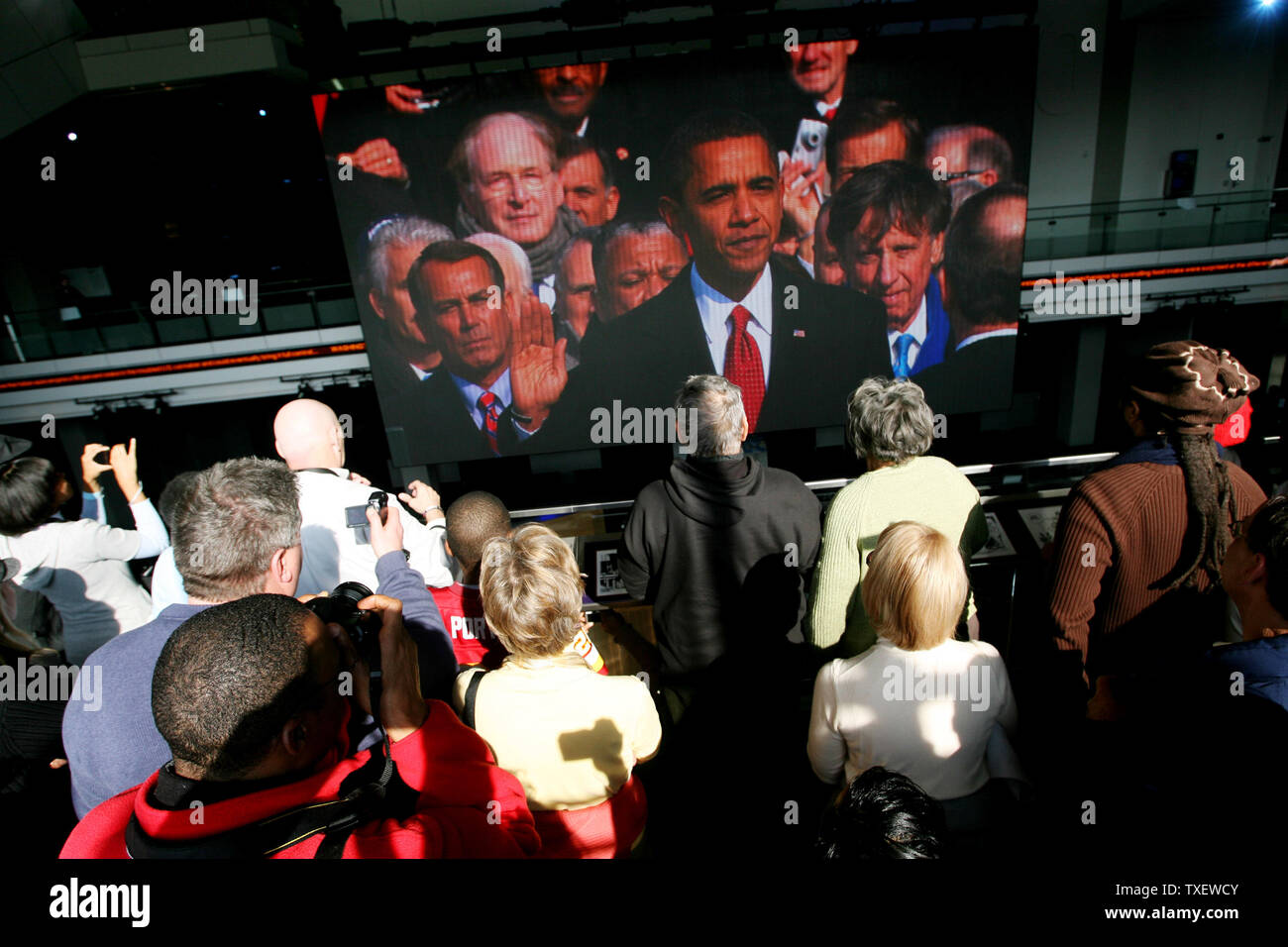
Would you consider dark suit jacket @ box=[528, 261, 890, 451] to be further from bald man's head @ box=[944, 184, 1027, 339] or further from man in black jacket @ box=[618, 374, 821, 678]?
man in black jacket @ box=[618, 374, 821, 678]

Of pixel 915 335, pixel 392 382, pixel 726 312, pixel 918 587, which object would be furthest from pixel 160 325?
pixel 918 587

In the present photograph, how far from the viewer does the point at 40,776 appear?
80.6 inches

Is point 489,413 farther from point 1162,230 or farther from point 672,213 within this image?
point 1162,230

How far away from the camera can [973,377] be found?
6.08m

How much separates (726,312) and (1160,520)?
4.41m

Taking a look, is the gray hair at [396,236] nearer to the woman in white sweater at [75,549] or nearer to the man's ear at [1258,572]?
the woman in white sweater at [75,549]

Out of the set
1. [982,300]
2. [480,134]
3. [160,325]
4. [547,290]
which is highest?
[480,134]

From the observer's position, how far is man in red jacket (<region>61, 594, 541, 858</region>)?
89cm

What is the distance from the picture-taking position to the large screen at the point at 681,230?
5.19 metres

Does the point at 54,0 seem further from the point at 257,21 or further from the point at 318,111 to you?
the point at 318,111
